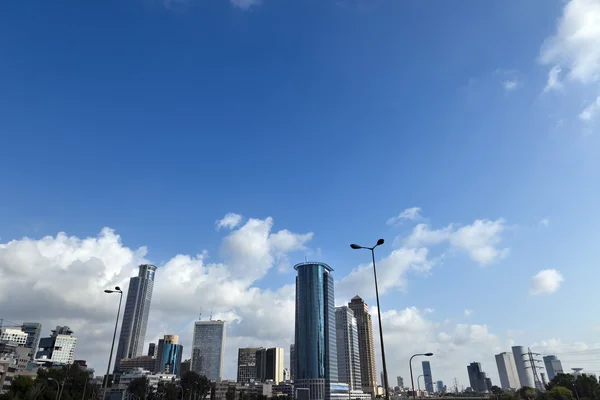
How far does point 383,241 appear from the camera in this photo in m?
25.2

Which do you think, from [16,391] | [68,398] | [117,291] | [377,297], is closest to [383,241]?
[377,297]

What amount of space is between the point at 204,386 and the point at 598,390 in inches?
5311

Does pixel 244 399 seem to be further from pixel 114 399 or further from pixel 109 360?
pixel 109 360

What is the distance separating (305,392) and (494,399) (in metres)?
81.9

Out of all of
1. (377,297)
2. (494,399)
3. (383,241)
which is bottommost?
(494,399)

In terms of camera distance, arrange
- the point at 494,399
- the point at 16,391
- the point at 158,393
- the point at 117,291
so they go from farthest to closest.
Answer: the point at 494,399 < the point at 158,393 < the point at 16,391 < the point at 117,291

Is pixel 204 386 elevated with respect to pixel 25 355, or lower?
lower

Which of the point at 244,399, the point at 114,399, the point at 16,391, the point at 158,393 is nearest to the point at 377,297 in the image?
the point at 16,391

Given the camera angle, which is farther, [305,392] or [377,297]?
[305,392]

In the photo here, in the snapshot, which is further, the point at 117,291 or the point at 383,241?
the point at 117,291

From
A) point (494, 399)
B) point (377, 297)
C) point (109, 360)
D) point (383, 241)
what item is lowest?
point (494, 399)

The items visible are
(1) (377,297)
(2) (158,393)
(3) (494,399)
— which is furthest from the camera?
(3) (494,399)

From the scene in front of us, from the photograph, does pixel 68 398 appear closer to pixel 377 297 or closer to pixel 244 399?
pixel 244 399

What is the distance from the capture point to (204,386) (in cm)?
14575
